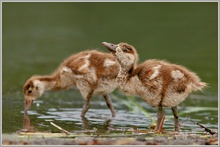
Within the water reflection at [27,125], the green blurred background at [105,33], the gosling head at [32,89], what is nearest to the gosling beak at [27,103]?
the gosling head at [32,89]

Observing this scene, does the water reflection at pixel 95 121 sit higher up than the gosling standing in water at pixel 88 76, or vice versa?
the gosling standing in water at pixel 88 76

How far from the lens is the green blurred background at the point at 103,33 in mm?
15827

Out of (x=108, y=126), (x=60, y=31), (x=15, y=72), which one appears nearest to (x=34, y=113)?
(x=108, y=126)

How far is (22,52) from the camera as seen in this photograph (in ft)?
59.1

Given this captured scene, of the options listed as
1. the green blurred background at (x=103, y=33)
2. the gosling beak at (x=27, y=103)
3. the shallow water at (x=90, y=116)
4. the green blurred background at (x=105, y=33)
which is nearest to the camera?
the shallow water at (x=90, y=116)

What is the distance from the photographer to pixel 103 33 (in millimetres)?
20969

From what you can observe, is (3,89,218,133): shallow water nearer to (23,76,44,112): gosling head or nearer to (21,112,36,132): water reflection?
(21,112,36,132): water reflection

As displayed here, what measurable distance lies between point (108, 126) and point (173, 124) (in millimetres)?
1129

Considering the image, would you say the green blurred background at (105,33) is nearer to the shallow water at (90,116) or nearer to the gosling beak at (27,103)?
the shallow water at (90,116)

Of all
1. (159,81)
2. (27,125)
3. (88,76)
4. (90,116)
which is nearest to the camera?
(159,81)

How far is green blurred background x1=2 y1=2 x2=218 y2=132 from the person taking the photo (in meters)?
15.8

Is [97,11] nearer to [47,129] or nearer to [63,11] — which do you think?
[63,11]

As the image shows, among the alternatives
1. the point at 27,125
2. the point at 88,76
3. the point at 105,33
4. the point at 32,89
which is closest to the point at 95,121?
the point at 88,76

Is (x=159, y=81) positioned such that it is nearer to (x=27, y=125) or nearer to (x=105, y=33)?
(x=27, y=125)
